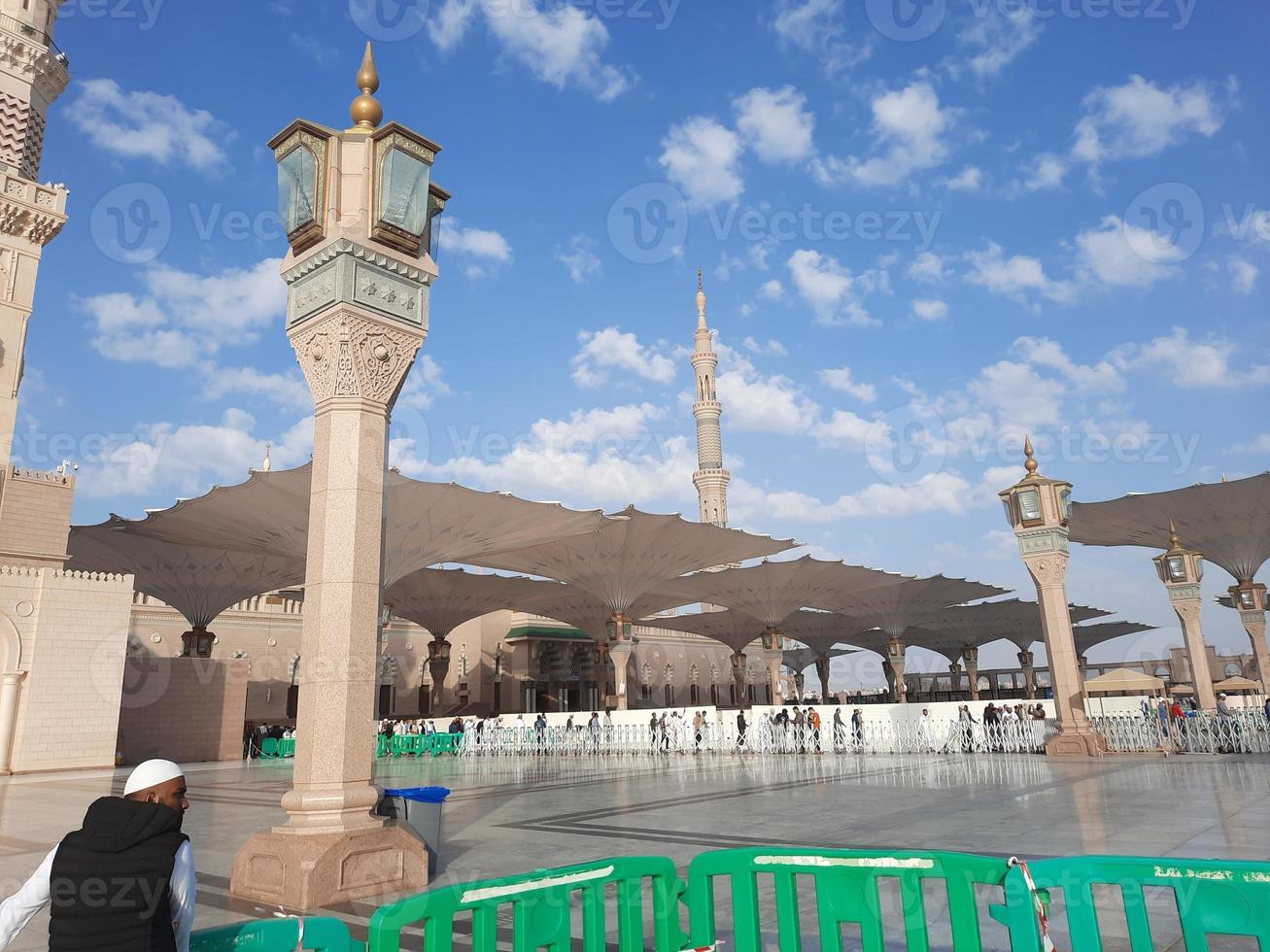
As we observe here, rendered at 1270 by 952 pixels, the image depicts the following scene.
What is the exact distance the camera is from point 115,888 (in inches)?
82.8

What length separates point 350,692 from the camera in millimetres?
5512

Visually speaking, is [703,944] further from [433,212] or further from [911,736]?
[911,736]

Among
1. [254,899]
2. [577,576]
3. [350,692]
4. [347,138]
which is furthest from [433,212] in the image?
[577,576]

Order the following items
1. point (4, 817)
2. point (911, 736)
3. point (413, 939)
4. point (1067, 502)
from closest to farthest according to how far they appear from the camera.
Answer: point (413, 939), point (4, 817), point (1067, 502), point (911, 736)

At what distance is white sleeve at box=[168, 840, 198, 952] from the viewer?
7.30 feet

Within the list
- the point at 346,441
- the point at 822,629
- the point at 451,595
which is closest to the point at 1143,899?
the point at 346,441

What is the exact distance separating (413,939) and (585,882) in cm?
208

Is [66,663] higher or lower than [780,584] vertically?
lower

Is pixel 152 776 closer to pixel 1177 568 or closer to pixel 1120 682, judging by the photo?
pixel 1177 568

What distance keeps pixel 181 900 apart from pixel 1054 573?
1618 cm

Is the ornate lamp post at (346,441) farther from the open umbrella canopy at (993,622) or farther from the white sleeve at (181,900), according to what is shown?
the open umbrella canopy at (993,622)

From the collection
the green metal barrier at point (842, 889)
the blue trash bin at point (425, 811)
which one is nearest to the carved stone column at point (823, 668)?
the blue trash bin at point (425, 811)

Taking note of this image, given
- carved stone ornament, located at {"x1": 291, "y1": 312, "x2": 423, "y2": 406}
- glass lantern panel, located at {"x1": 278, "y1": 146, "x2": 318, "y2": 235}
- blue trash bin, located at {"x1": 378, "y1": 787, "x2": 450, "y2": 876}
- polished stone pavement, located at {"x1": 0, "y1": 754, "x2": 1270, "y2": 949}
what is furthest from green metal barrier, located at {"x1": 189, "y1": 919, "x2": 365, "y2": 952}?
glass lantern panel, located at {"x1": 278, "y1": 146, "x2": 318, "y2": 235}

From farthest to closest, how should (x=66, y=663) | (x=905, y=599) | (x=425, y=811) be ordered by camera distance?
(x=905, y=599)
(x=66, y=663)
(x=425, y=811)
